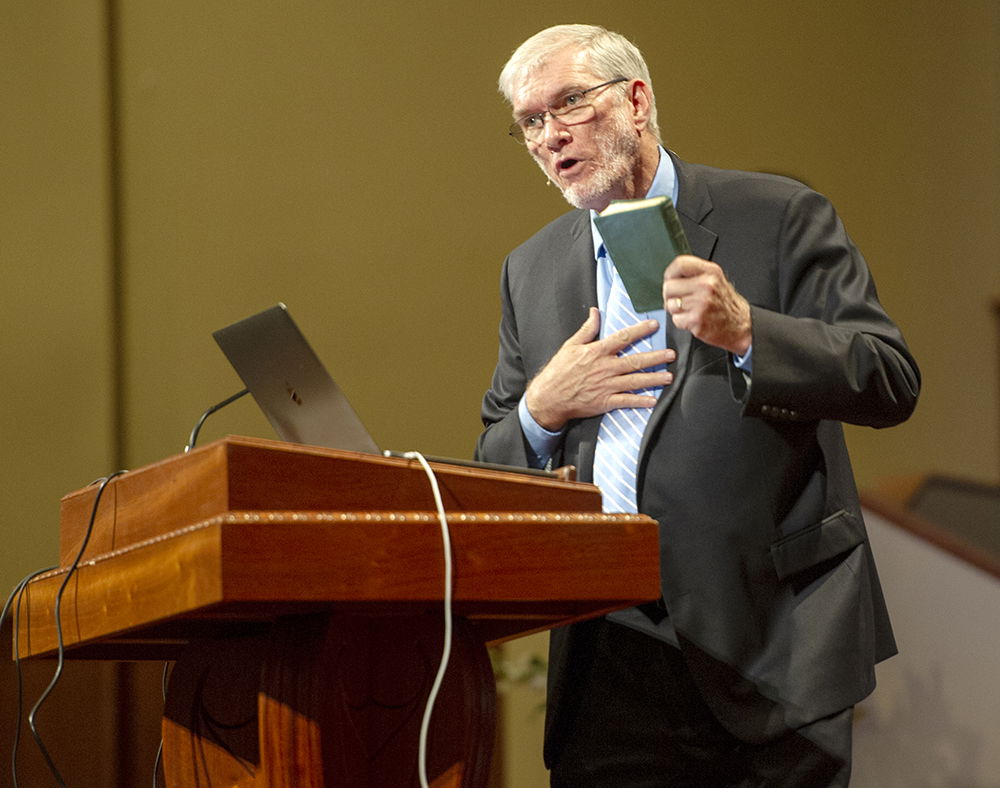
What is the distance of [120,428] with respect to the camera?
3.90m

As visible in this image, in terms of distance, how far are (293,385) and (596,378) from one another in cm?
55

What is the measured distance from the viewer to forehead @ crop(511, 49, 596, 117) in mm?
2223

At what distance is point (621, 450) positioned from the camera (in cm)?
201

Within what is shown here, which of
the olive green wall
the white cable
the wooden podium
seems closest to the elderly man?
the wooden podium

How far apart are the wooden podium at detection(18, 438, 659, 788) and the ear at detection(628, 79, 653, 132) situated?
3.14ft

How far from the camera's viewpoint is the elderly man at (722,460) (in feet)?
5.91

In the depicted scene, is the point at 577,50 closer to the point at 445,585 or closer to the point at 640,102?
the point at 640,102

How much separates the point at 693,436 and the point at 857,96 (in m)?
3.89

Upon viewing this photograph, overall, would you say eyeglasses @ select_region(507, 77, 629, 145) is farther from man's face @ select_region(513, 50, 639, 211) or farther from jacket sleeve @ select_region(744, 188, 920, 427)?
jacket sleeve @ select_region(744, 188, 920, 427)

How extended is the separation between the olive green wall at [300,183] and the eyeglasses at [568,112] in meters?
2.02

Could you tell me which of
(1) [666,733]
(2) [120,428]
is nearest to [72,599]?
(1) [666,733]

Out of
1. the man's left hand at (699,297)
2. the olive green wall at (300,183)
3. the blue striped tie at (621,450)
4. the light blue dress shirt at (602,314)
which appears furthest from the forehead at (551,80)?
the olive green wall at (300,183)

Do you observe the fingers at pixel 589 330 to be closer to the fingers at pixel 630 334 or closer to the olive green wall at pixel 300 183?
the fingers at pixel 630 334

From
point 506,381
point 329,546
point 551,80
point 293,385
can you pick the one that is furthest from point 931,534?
point 329,546
